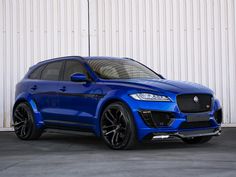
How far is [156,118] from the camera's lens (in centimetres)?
876

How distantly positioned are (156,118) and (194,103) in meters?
0.73

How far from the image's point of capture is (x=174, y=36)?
14.8 meters

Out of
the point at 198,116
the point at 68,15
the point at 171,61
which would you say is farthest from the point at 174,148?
the point at 68,15

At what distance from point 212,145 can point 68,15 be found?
639cm

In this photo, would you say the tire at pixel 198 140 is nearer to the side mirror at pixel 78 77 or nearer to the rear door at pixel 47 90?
the side mirror at pixel 78 77

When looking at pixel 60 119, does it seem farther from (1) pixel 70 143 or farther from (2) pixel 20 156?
(2) pixel 20 156

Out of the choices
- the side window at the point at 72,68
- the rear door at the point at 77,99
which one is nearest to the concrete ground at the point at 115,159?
the rear door at the point at 77,99

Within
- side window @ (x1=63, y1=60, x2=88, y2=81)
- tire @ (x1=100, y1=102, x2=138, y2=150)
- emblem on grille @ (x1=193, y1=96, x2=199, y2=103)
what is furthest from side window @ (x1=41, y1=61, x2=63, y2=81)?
emblem on grille @ (x1=193, y1=96, x2=199, y2=103)

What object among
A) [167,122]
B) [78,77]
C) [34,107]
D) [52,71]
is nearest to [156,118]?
[167,122]

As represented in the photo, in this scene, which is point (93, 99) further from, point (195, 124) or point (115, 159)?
point (115, 159)

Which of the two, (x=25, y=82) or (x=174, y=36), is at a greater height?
(x=174, y=36)

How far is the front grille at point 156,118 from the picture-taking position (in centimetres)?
870

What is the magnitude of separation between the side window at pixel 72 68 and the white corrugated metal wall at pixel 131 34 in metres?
4.20

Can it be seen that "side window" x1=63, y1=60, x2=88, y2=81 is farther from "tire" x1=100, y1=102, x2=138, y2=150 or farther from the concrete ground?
"tire" x1=100, y1=102, x2=138, y2=150
